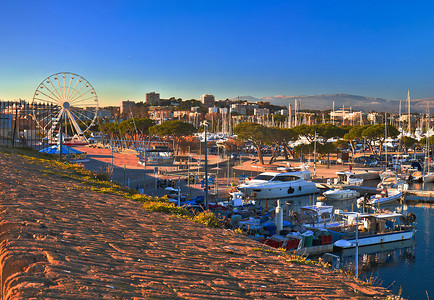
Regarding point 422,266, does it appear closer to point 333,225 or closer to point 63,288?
point 333,225

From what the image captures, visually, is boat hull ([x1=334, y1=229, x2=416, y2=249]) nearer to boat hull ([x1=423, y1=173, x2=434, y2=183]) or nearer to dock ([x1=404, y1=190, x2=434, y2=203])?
dock ([x1=404, y1=190, x2=434, y2=203])

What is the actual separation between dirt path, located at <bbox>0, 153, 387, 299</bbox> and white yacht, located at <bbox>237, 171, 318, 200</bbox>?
29.1 meters

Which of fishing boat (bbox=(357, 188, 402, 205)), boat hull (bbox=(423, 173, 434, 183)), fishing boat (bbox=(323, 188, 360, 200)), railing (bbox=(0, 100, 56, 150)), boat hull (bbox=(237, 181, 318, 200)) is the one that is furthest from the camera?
boat hull (bbox=(423, 173, 434, 183))

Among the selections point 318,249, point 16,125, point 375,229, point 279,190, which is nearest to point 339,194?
point 279,190

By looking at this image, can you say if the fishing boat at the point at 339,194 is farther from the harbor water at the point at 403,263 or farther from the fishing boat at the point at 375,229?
the harbor water at the point at 403,263

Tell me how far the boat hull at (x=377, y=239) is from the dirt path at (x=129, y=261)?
17.1 metres

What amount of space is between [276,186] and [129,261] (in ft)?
115

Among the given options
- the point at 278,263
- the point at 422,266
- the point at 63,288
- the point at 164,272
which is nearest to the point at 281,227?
the point at 422,266

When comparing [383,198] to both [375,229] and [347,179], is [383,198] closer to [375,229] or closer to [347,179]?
[347,179]

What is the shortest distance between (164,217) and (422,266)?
18.9m

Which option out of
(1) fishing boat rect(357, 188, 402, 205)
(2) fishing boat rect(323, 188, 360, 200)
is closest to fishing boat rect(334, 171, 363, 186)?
(1) fishing boat rect(357, 188, 402, 205)

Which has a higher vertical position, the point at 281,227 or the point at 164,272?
the point at 164,272

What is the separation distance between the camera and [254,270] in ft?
20.5

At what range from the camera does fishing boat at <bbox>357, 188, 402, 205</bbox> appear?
38.8 meters
